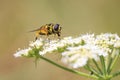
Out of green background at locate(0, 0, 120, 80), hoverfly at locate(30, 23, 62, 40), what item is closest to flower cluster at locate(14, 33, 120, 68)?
hoverfly at locate(30, 23, 62, 40)

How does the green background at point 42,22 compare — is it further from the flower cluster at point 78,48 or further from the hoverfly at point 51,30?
the flower cluster at point 78,48

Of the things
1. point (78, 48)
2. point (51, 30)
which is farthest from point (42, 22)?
point (78, 48)

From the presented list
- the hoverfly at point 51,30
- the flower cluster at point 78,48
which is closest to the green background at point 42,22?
the hoverfly at point 51,30

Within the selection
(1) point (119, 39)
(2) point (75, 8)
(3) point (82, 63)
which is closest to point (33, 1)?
(2) point (75, 8)

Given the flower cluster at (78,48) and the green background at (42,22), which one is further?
the green background at (42,22)

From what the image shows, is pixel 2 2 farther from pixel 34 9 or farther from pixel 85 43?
pixel 85 43
